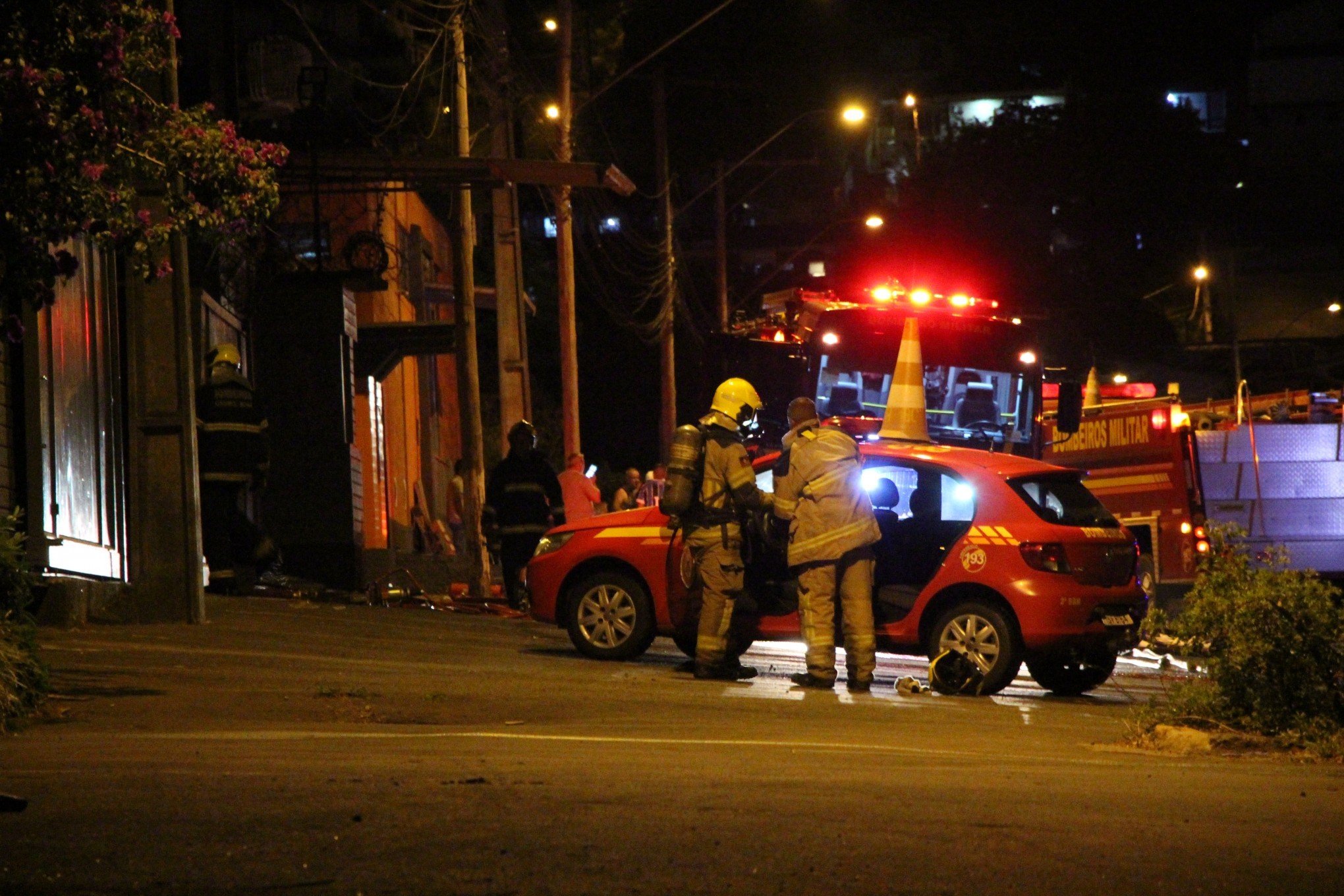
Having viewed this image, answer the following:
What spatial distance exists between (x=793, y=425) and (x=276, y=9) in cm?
1722

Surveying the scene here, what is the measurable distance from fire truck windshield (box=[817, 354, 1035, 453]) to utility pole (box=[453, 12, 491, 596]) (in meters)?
5.51

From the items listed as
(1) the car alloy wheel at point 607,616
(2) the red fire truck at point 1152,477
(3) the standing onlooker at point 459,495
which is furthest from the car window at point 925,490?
(3) the standing onlooker at point 459,495

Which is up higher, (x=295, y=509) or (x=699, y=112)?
(x=699, y=112)

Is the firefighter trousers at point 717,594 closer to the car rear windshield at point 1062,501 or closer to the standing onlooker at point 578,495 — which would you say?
the car rear windshield at point 1062,501

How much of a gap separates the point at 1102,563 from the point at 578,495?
9.24m

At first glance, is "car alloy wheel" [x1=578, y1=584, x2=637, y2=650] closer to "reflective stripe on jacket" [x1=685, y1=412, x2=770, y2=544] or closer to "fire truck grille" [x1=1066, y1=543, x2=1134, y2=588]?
"reflective stripe on jacket" [x1=685, y1=412, x2=770, y2=544]

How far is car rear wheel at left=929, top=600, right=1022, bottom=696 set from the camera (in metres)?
11.7

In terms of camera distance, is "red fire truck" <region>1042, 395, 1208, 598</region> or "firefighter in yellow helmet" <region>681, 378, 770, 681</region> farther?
"red fire truck" <region>1042, 395, 1208, 598</region>

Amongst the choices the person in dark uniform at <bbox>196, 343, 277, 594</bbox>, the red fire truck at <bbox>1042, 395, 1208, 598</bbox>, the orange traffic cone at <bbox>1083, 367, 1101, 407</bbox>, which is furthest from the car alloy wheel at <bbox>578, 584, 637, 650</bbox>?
the orange traffic cone at <bbox>1083, 367, 1101, 407</bbox>

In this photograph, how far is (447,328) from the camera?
27125 millimetres

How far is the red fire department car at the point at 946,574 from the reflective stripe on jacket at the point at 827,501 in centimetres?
60

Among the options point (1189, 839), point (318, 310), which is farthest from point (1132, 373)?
point (1189, 839)

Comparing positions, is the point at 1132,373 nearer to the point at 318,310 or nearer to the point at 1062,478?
the point at 318,310

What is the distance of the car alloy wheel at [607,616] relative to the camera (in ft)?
42.1
